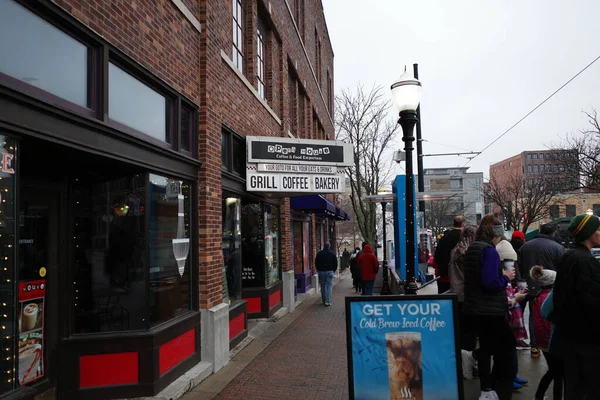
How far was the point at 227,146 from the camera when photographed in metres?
7.46

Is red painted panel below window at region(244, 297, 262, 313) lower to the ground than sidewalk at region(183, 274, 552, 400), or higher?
higher

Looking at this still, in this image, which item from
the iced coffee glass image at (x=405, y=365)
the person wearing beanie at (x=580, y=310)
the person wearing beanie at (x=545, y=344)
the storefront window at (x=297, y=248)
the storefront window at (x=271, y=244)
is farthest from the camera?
the storefront window at (x=297, y=248)

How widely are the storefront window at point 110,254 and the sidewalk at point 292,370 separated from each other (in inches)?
48.1

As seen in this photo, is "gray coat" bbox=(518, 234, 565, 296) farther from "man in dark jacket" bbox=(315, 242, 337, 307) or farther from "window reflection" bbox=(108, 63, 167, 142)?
"man in dark jacket" bbox=(315, 242, 337, 307)

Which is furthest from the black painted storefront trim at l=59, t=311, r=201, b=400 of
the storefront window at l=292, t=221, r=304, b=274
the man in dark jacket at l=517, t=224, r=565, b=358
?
the storefront window at l=292, t=221, r=304, b=274

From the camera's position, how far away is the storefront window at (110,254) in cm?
478

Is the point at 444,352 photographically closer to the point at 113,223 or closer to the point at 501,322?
the point at 501,322

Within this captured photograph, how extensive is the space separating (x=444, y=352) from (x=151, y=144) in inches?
140

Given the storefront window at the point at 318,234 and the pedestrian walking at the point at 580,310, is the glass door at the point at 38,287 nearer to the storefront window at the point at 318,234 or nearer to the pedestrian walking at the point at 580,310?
the pedestrian walking at the point at 580,310

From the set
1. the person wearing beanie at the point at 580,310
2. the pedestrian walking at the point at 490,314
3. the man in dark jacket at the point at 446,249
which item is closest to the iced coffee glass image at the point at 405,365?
the pedestrian walking at the point at 490,314

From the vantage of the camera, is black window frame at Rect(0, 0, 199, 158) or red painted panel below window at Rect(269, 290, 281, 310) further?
red painted panel below window at Rect(269, 290, 281, 310)

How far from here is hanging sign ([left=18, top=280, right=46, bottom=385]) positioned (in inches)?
165

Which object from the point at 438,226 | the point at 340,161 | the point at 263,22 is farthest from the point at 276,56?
the point at 438,226

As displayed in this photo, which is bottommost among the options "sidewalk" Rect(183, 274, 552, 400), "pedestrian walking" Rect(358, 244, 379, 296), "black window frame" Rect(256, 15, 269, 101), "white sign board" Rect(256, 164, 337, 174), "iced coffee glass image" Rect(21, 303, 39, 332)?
"sidewalk" Rect(183, 274, 552, 400)
